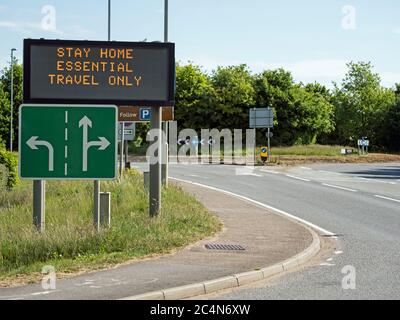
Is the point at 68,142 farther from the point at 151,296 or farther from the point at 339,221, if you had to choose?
the point at 339,221

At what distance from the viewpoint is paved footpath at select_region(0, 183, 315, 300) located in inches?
309

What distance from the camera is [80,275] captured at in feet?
29.1

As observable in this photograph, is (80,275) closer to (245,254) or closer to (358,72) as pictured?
(245,254)

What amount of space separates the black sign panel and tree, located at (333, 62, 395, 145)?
2427 inches

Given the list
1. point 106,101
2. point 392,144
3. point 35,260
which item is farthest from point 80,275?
point 392,144

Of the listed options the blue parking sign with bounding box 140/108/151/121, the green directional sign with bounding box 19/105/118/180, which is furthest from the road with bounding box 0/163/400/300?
the blue parking sign with bounding box 140/108/151/121

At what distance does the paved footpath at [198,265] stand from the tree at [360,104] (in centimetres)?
6053

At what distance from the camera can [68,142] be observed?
11.6 metres

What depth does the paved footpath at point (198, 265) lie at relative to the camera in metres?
7.84

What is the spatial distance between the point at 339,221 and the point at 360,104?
61.4 metres

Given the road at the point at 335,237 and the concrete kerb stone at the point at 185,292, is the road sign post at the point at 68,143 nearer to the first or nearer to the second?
the road at the point at 335,237

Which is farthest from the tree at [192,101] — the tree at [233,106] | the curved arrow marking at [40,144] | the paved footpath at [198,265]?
the curved arrow marking at [40,144]

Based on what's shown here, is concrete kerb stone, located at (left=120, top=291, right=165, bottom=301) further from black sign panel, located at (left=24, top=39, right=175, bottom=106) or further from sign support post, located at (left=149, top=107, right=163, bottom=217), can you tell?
sign support post, located at (left=149, top=107, right=163, bottom=217)

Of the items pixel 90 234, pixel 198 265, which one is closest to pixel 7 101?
pixel 90 234
